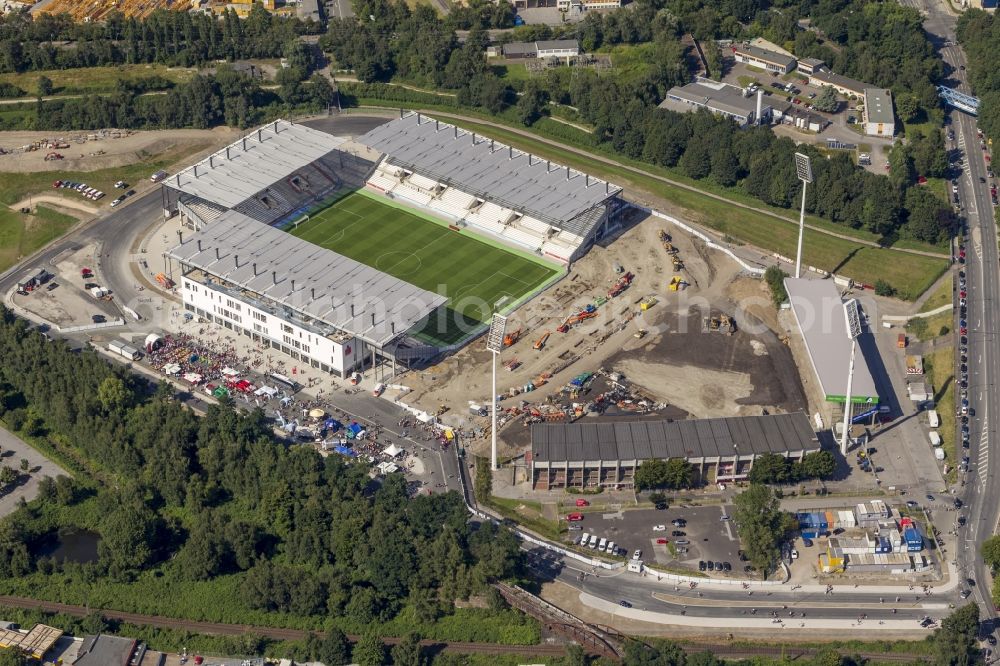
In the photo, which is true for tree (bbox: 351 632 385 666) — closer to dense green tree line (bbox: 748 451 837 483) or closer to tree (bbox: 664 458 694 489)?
tree (bbox: 664 458 694 489)

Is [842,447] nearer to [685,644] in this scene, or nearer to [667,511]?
[667,511]

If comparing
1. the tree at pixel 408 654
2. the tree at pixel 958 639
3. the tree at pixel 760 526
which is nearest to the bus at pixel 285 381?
the tree at pixel 408 654

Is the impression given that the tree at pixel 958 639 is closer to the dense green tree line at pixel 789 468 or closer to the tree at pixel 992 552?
the tree at pixel 992 552

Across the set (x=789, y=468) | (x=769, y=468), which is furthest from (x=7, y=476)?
(x=789, y=468)

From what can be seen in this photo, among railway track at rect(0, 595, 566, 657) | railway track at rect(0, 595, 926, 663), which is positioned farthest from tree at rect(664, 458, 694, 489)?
railway track at rect(0, 595, 566, 657)

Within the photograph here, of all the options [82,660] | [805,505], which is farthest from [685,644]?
[82,660]

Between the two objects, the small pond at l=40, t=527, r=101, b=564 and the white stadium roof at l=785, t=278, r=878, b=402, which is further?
the white stadium roof at l=785, t=278, r=878, b=402
